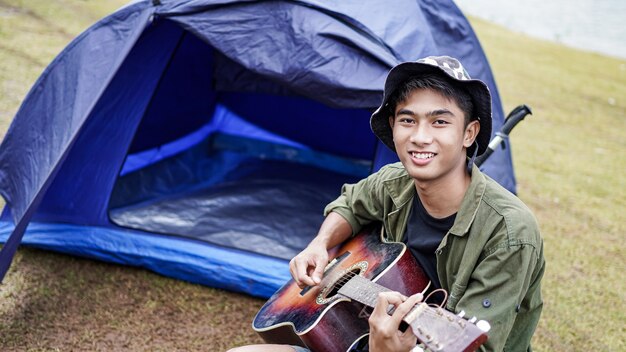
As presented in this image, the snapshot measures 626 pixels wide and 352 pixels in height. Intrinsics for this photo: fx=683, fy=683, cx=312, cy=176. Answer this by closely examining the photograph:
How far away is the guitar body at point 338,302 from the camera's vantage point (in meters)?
1.84

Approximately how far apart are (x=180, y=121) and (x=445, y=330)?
314 cm

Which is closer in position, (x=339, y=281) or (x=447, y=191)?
(x=447, y=191)

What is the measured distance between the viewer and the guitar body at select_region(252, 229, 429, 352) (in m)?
1.84

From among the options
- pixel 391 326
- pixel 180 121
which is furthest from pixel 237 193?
pixel 391 326

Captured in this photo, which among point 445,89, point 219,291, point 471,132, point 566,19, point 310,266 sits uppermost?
point 445,89

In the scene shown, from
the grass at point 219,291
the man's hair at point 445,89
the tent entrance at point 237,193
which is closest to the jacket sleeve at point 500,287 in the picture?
the man's hair at point 445,89

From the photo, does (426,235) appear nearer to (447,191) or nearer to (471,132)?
(447,191)

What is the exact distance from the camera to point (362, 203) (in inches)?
86.3

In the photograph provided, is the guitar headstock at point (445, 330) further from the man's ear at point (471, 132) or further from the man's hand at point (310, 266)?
the man's hand at point (310, 266)

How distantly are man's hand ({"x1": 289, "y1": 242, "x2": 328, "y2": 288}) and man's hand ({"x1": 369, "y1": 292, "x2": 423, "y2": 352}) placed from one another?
541 mm

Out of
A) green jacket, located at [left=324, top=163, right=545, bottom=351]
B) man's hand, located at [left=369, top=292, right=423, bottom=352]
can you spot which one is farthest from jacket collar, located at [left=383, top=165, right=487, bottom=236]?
man's hand, located at [left=369, top=292, right=423, bottom=352]

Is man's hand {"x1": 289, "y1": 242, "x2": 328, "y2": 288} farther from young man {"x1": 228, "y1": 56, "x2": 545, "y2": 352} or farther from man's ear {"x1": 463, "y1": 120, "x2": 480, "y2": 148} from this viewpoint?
man's ear {"x1": 463, "y1": 120, "x2": 480, "y2": 148}

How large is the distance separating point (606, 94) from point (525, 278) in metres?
8.78

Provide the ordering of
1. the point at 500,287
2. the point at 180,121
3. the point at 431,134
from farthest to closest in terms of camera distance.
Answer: the point at 180,121 < the point at 431,134 < the point at 500,287
